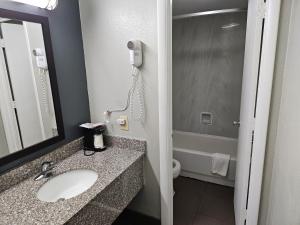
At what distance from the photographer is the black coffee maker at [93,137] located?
66.4 inches

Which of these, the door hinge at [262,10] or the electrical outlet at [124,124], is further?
the electrical outlet at [124,124]

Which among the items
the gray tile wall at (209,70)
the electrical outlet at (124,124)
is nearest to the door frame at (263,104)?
the electrical outlet at (124,124)

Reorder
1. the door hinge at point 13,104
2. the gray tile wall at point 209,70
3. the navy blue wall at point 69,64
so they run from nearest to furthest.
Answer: the door hinge at point 13,104, the navy blue wall at point 69,64, the gray tile wall at point 209,70

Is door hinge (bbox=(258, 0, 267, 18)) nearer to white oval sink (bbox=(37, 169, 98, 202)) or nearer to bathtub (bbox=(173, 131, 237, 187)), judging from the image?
white oval sink (bbox=(37, 169, 98, 202))

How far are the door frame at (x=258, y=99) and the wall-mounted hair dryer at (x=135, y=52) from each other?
160 millimetres

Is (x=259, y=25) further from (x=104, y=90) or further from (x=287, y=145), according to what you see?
(x=104, y=90)

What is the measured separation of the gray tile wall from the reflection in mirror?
2120 millimetres

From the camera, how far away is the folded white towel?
243cm

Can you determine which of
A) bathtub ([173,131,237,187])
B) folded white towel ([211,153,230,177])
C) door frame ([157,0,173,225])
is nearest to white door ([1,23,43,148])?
door frame ([157,0,173,225])

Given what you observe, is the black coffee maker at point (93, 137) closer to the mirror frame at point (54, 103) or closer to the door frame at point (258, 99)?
the mirror frame at point (54, 103)

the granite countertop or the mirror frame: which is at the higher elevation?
the mirror frame

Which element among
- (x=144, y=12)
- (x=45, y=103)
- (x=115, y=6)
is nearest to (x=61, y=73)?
(x=45, y=103)

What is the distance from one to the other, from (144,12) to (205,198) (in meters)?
2.04

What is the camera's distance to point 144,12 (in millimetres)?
1430
